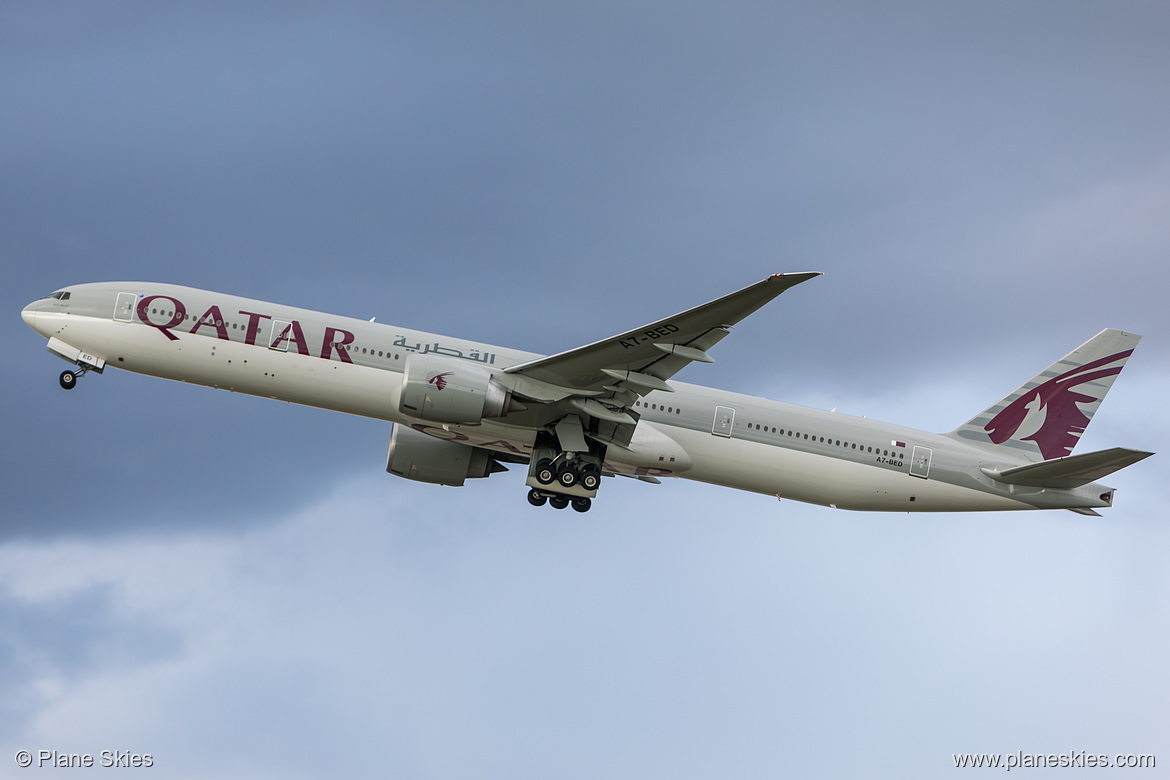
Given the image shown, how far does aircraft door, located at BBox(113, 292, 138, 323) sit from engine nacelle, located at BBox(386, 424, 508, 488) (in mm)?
9552

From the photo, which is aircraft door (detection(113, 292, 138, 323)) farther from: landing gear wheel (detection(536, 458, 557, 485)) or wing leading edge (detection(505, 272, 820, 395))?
landing gear wheel (detection(536, 458, 557, 485))

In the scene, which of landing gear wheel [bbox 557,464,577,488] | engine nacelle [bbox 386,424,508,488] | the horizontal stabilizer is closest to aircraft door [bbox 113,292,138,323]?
engine nacelle [bbox 386,424,508,488]

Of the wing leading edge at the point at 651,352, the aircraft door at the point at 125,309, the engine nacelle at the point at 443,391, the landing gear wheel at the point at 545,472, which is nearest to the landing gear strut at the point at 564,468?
the landing gear wheel at the point at 545,472

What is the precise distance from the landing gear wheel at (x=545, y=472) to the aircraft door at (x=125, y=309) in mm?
13527

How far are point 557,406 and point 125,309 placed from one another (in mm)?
13803

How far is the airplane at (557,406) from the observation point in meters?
33.5

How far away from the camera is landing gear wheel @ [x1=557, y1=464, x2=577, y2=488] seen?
3606 cm

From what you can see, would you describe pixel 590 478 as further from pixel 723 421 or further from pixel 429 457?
pixel 429 457

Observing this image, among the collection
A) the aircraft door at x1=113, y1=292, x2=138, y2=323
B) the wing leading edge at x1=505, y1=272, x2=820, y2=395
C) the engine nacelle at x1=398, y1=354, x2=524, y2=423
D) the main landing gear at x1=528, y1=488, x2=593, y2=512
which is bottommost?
the main landing gear at x1=528, y1=488, x2=593, y2=512

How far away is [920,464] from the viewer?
38.5 metres

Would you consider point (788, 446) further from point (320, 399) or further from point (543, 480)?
point (320, 399)

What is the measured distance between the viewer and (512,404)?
34.3m

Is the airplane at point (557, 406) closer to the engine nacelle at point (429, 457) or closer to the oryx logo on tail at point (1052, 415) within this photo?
the engine nacelle at point (429, 457)

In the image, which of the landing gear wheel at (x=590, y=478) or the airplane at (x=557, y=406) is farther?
the landing gear wheel at (x=590, y=478)
